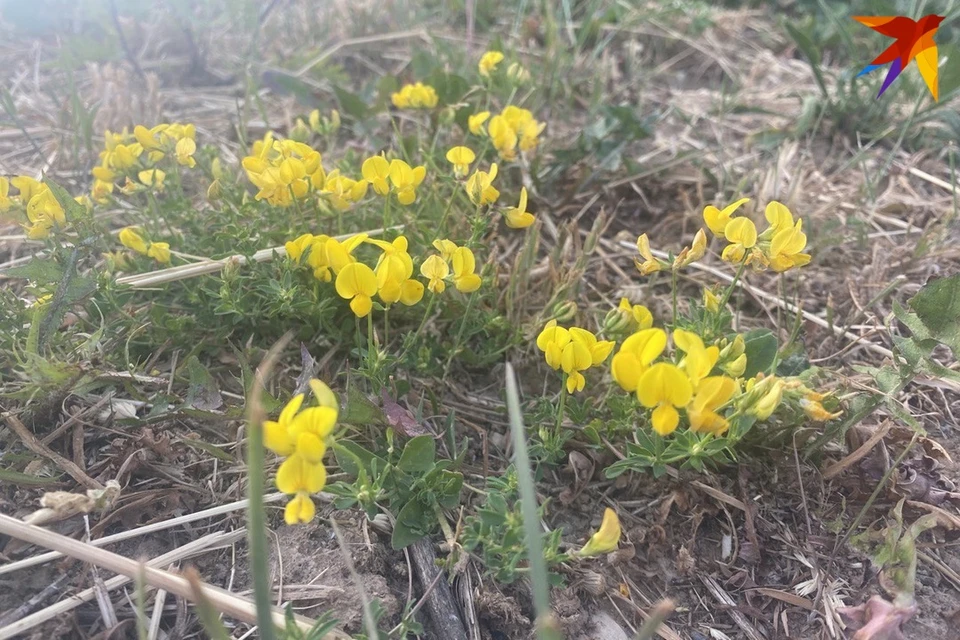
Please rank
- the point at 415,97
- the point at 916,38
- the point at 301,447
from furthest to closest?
the point at 415,97 → the point at 916,38 → the point at 301,447

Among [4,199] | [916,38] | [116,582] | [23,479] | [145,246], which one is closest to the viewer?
[116,582]

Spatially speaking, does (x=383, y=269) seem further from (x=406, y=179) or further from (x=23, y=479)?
(x=23, y=479)

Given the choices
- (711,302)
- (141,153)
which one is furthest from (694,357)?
(141,153)

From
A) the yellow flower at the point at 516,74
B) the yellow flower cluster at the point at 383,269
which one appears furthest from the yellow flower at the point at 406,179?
the yellow flower at the point at 516,74

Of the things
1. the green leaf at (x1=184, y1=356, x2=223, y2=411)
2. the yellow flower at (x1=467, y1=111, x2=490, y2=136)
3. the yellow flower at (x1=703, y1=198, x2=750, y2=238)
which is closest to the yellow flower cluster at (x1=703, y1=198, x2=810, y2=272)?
the yellow flower at (x1=703, y1=198, x2=750, y2=238)

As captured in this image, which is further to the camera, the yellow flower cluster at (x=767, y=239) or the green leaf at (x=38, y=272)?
the green leaf at (x=38, y=272)

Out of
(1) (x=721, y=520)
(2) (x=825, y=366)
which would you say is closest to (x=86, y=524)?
(1) (x=721, y=520)

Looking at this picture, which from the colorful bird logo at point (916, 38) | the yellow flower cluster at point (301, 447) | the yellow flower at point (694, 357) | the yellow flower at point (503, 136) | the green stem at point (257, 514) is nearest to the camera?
the green stem at point (257, 514)

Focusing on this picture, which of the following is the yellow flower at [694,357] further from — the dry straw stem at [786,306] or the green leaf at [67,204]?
the green leaf at [67,204]
